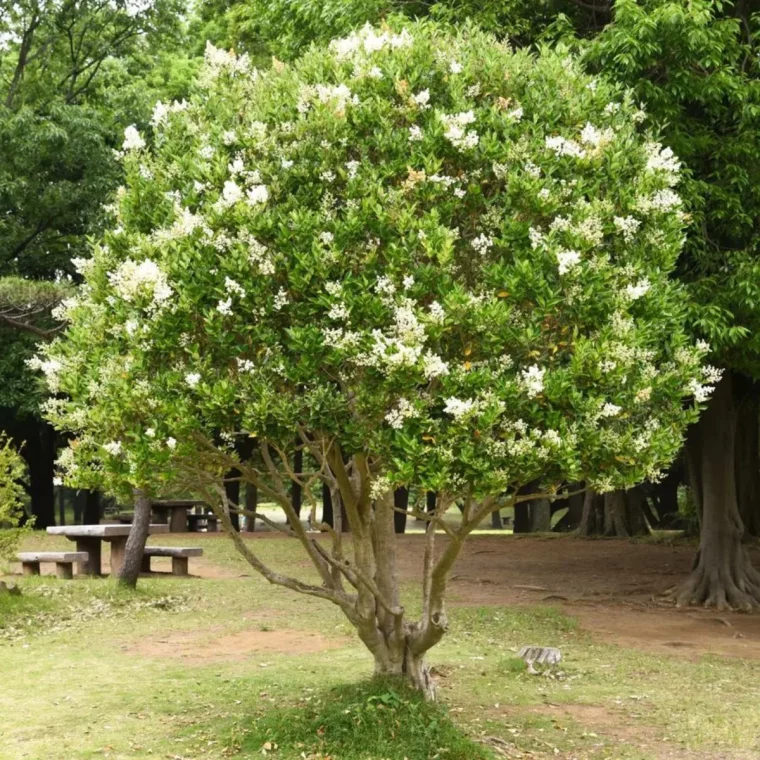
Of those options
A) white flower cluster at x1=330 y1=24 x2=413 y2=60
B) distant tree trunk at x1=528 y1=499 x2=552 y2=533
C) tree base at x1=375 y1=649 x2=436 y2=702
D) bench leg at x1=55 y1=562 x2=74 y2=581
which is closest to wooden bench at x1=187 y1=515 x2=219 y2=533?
distant tree trunk at x1=528 y1=499 x2=552 y2=533

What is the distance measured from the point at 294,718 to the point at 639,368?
391cm

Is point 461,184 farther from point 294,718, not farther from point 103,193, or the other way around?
point 103,193

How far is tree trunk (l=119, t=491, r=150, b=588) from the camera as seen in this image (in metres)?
16.7

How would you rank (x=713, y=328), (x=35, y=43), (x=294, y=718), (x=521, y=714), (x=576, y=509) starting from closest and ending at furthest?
(x=294, y=718), (x=521, y=714), (x=713, y=328), (x=35, y=43), (x=576, y=509)

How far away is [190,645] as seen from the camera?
12875 mm

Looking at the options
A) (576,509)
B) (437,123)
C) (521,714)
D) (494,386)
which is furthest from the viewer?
(576,509)

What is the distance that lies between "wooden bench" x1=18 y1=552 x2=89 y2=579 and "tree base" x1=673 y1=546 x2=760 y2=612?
32.3 feet

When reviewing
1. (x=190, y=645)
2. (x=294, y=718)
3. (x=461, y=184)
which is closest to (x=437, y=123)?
(x=461, y=184)

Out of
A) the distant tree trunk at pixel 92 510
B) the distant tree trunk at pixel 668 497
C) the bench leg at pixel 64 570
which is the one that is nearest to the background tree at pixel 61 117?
the distant tree trunk at pixel 92 510

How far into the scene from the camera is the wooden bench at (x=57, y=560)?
59.1 feet

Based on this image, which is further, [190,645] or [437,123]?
[190,645]

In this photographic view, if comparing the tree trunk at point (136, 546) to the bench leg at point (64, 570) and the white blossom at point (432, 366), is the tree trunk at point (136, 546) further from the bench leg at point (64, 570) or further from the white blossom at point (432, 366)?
the white blossom at point (432, 366)

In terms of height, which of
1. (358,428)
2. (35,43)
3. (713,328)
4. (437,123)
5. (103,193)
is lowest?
(358,428)

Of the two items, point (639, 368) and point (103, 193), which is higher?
point (103, 193)
